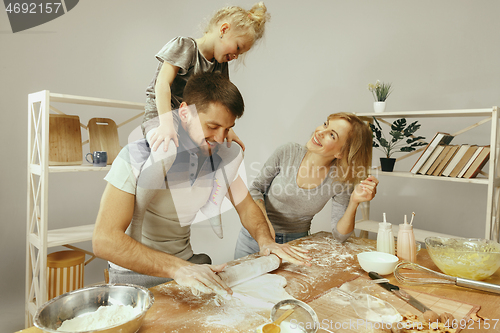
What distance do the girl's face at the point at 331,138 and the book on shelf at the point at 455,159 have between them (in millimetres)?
750

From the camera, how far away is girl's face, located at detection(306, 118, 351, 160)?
5.99ft

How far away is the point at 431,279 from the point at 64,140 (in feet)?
7.32

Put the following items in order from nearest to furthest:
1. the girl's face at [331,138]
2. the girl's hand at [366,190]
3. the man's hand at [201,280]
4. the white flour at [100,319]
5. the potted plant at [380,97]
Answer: the white flour at [100,319] < the man's hand at [201,280] < the girl's hand at [366,190] < the girl's face at [331,138] < the potted plant at [380,97]

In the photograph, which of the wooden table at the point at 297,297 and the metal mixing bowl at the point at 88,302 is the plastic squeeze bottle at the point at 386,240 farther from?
the metal mixing bowl at the point at 88,302

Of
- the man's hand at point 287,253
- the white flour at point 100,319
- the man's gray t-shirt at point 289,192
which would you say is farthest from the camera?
the man's gray t-shirt at point 289,192

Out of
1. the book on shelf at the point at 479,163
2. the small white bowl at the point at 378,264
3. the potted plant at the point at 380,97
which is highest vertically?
the potted plant at the point at 380,97

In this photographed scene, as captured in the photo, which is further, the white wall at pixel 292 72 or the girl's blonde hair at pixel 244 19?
the white wall at pixel 292 72

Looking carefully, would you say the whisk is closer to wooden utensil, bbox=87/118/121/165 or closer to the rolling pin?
the rolling pin

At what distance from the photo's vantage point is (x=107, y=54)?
2738mm

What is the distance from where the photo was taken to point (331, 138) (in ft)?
5.98

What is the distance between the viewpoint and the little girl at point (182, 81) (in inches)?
47.2

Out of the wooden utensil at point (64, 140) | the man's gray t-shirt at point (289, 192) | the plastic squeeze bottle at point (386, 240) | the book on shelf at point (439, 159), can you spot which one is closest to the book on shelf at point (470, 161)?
the book on shelf at point (439, 159)

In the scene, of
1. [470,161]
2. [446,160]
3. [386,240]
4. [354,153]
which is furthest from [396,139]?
[386,240]

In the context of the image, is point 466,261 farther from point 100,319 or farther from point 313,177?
point 100,319
